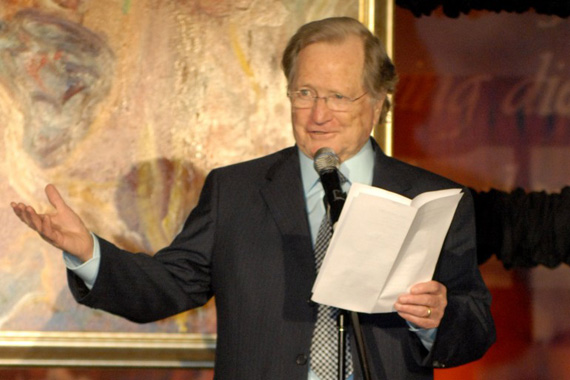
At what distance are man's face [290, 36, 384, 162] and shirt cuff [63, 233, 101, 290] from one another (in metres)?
0.61

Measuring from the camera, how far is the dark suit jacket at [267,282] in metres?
2.10

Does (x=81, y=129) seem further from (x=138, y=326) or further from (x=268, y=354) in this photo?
(x=268, y=354)

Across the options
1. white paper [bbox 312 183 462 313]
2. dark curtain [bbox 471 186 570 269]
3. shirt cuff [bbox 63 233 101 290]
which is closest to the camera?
white paper [bbox 312 183 462 313]

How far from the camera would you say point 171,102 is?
3385mm

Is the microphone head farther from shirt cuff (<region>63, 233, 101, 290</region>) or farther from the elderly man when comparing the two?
shirt cuff (<region>63, 233, 101, 290</region>)

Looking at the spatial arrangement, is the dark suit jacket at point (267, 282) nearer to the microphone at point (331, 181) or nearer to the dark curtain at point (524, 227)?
the microphone at point (331, 181)

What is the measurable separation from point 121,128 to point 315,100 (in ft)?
4.29

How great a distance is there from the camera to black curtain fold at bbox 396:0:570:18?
3.38 meters

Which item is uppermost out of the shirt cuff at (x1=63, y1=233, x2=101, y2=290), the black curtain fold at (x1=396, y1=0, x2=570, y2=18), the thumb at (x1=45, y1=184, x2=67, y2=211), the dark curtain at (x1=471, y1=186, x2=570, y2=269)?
the black curtain fold at (x1=396, y1=0, x2=570, y2=18)

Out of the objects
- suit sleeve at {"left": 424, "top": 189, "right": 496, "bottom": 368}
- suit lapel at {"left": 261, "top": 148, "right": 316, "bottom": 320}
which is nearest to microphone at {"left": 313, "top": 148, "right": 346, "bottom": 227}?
suit lapel at {"left": 261, "top": 148, "right": 316, "bottom": 320}

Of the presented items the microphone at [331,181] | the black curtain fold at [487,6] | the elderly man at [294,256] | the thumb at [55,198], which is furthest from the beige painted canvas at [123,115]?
the microphone at [331,181]

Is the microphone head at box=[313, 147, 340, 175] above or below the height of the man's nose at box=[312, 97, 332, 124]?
below

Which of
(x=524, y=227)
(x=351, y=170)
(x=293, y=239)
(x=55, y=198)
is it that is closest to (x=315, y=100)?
(x=351, y=170)

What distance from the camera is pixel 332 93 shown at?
2.29 meters
